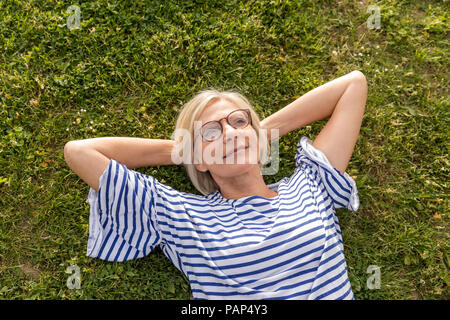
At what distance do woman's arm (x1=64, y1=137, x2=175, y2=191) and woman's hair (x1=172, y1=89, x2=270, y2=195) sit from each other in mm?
201

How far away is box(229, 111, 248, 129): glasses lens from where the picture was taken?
10.7ft

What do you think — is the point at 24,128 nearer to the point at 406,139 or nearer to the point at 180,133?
the point at 180,133

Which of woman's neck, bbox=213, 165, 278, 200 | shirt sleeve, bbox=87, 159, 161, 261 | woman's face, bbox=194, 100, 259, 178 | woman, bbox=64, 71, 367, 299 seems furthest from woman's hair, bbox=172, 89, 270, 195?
shirt sleeve, bbox=87, 159, 161, 261

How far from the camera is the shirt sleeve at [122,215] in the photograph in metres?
3.06

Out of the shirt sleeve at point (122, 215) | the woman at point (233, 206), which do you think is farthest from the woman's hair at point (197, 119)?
the shirt sleeve at point (122, 215)

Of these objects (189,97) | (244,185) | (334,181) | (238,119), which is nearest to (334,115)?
(334,181)

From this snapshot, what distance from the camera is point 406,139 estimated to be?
4.22 meters

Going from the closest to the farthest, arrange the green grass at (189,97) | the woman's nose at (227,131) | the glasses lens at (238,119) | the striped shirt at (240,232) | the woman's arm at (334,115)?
1. the striped shirt at (240,232)
2. the woman's nose at (227,131)
3. the glasses lens at (238,119)
4. the woman's arm at (334,115)
5. the green grass at (189,97)

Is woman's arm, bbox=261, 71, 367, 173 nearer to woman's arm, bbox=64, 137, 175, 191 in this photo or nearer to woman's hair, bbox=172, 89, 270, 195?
woman's hair, bbox=172, 89, 270, 195

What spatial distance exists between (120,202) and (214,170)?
842mm

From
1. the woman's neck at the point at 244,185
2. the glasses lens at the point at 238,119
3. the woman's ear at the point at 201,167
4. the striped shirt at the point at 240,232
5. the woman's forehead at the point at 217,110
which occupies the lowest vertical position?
the striped shirt at the point at 240,232

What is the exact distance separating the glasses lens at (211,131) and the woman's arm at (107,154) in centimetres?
51

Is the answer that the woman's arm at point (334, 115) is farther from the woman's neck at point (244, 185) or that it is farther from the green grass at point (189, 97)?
the woman's neck at point (244, 185)
